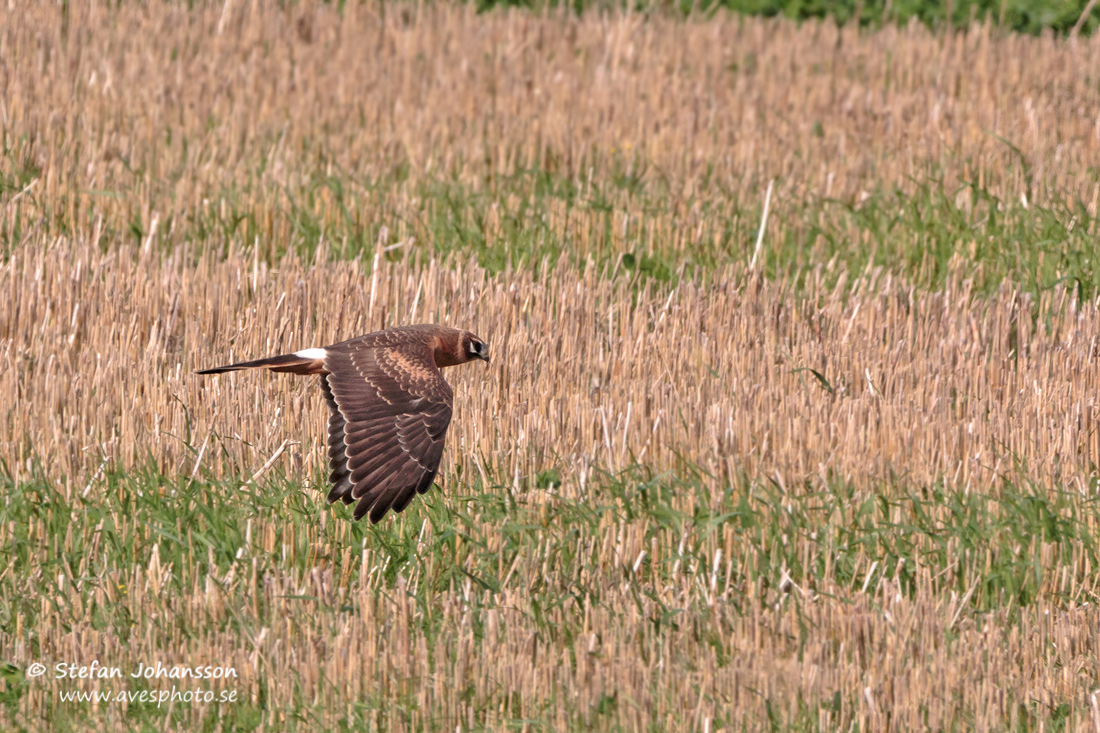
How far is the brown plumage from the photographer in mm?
4707

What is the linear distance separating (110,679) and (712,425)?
254 centimetres

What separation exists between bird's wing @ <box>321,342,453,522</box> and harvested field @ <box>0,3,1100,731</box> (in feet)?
0.83

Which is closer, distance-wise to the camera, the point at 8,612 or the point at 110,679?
the point at 110,679

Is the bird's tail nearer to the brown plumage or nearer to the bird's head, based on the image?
the brown plumage

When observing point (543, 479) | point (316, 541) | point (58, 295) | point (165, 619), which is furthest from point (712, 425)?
point (58, 295)

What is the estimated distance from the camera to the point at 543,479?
17.8 feet

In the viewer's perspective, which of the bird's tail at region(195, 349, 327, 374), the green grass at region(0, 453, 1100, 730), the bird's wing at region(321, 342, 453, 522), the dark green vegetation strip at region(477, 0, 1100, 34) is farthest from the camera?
the dark green vegetation strip at region(477, 0, 1100, 34)

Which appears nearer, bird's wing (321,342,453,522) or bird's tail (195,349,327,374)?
bird's wing (321,342,453,522)

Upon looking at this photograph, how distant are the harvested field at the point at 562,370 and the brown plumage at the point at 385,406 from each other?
0.25 meters

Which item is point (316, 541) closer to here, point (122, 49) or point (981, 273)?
point (981, 273)

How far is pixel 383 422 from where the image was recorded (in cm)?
494

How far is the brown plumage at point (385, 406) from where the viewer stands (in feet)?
15.4

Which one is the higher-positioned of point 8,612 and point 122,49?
point 122,49

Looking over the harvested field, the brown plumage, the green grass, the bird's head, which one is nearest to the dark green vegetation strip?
the harvested field
